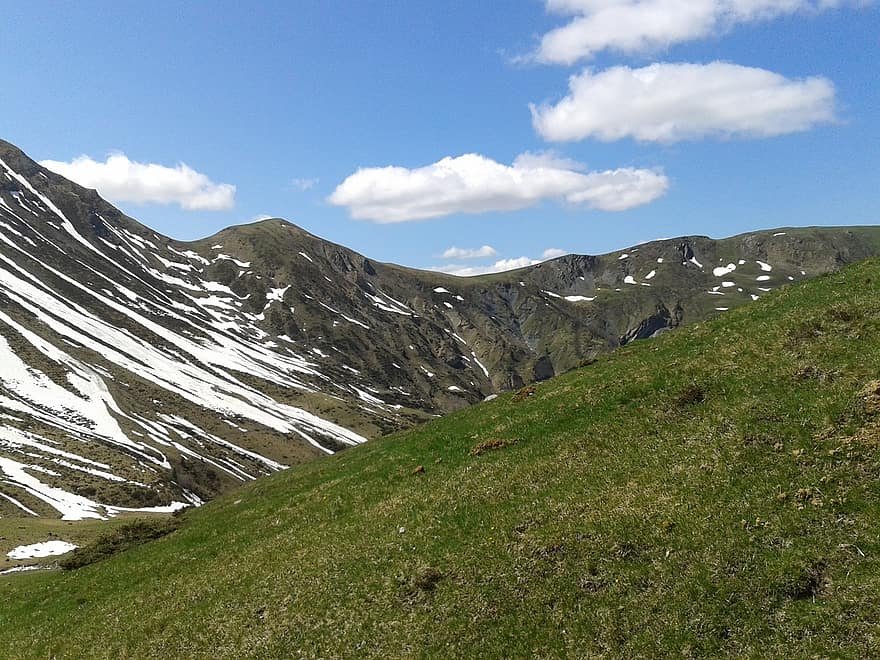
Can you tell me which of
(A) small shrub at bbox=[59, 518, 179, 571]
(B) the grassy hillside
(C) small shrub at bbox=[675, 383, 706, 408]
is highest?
(C) small shrub at bbox=[675, 383, 706, 408]

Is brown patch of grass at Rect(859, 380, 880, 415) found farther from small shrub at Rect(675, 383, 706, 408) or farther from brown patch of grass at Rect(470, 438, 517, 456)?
brown patch of grass at Rect(470, 438, 517, 456)

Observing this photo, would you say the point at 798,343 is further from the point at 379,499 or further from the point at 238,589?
the point at 238,589

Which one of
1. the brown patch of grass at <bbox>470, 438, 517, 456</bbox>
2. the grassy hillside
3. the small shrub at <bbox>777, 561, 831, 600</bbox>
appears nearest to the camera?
the small shrub at <bbox>777, 561, 831, 600</bbox>

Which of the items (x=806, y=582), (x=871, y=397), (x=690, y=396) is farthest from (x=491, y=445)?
(x=871, y=397)

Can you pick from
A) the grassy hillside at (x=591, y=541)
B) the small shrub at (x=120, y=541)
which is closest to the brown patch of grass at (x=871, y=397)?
the grassy hillside at (x=591, y=541)

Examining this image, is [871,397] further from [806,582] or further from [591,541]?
[591,541]

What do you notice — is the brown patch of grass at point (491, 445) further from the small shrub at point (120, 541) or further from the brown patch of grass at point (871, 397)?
the small shrub at point (120, 541)

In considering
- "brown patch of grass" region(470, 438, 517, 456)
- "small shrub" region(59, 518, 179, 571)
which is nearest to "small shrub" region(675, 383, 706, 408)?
"brown patch of grass" region(470, 438, 517, 456)

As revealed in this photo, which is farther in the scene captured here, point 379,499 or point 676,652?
point 379,499

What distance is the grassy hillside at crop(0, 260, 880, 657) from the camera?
13.6 metres

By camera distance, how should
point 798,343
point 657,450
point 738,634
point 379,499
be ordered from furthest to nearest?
point 379,499
point 798,343
point 657,450
point 738,634

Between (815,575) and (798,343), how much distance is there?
525 inches

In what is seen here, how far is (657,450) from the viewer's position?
20.7 meters

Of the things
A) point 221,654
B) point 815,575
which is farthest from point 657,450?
point 221,654
